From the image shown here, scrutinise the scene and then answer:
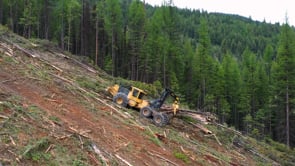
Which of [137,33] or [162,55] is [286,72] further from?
[137,33]

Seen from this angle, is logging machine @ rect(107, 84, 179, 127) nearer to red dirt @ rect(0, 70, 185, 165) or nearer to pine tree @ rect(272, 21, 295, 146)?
red dirt @ rect(0, 70, 185, 165)

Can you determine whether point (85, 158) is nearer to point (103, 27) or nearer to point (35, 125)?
point (35, 125)

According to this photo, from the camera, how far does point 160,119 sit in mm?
17516

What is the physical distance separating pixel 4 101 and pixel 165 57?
130ft

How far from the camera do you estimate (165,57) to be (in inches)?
1997

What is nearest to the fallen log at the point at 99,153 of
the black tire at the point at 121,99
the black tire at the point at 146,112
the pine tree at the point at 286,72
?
the black tire at the point at 146,112

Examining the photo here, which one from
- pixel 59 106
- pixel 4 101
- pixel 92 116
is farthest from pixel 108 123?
pixel 4 101

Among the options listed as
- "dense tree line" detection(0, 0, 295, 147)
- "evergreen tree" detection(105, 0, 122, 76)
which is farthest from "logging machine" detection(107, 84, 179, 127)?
"evergreen tree" detection(105, 0, 122, 76)

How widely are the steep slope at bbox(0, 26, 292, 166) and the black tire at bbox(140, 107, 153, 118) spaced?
1.00m

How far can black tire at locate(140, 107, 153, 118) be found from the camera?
708 inches

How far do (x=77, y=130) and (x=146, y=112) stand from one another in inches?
257

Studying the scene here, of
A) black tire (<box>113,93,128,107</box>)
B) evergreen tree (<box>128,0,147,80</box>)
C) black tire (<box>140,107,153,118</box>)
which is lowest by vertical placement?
black tire (<box>140,107,153,118</box>)

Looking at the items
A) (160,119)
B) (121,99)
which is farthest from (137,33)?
(160,119)

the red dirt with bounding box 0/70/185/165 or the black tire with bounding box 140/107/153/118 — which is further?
the black tire with bounding box 140/107/153/118
